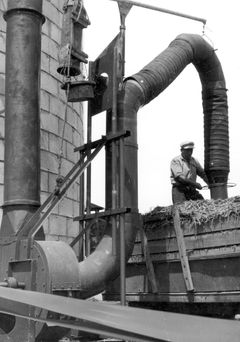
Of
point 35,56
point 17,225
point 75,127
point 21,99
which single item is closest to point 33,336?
point 17,225

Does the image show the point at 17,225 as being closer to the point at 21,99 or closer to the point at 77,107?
the point at 21,99

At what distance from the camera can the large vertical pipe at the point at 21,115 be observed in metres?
4.98

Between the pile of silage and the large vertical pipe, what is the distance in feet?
3.83

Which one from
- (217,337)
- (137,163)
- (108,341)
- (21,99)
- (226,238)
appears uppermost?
(21,99)

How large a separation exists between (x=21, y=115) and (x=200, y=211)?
184 centimetres

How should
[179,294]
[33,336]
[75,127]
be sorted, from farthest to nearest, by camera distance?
[75,127], [179,294], [33,336]

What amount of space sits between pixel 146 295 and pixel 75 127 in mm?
4286

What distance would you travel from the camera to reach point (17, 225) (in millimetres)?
4961

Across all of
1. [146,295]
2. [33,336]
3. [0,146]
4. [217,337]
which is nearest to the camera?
[217,337]

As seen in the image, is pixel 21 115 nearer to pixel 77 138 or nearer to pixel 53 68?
pixel 53 68

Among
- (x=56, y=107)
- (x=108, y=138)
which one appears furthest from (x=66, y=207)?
(x=108, y=138)

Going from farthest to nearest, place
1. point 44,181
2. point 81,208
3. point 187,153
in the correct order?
point 44,181 < point 187,153 < point 81,208

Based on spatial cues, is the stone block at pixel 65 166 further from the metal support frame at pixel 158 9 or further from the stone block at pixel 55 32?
the metal support frame at pixel 158 9

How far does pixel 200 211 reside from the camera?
5.03 metres
